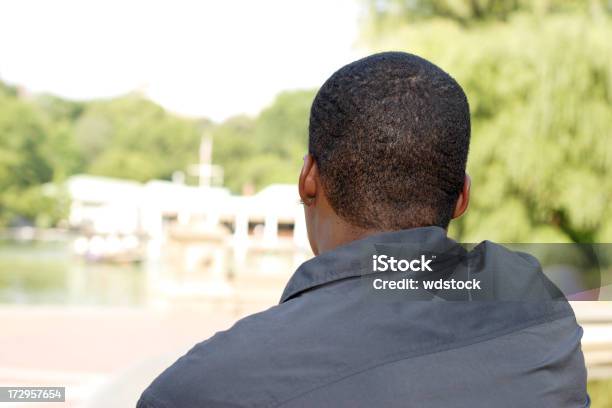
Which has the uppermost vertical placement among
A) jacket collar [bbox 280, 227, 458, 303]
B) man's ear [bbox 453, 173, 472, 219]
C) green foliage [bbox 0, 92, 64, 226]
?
man's ear [bbox 453, 173, 472, 219]

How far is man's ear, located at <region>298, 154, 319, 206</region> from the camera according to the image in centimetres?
82

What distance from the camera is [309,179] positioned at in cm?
83

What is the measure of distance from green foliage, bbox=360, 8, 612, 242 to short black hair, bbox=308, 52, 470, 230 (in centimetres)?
875

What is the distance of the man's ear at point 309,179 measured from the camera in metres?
0.82

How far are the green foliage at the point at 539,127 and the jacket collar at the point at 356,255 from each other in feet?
28.8

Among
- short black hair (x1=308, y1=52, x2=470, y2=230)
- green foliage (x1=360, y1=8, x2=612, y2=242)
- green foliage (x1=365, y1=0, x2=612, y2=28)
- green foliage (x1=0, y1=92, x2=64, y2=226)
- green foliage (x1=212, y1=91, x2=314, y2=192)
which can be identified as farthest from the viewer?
green foliage (x1=212, y1=91, x2=314, y2=192)

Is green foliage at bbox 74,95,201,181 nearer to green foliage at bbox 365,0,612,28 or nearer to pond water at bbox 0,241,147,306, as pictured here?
pond water at bbox 0,241,147,306

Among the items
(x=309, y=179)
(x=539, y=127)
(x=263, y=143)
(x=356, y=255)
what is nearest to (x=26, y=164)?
(x=263, y=143)

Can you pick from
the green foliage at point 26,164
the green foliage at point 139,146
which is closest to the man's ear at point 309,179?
the green foliage at point 26,164

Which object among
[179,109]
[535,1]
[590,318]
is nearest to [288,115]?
[179,109]

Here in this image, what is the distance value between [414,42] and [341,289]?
9913mm

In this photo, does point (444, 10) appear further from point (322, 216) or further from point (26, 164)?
point (26, 164)

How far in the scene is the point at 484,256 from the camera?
2.47 feet

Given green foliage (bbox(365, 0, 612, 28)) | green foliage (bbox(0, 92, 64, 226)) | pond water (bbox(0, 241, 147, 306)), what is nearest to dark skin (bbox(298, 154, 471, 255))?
green foliage (bbox(365, 0, 612, 28))
